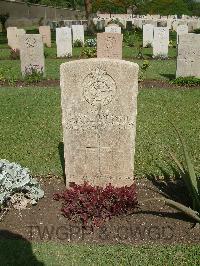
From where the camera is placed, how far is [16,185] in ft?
15.9

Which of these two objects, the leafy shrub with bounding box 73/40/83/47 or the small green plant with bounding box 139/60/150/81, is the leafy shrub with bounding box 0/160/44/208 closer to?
the small green plant with bounding box 139/60/150/81

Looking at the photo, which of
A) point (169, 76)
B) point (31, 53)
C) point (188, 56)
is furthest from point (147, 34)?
point (31, 53)

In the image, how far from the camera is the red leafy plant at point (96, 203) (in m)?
4.71

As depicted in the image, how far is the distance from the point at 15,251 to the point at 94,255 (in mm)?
818

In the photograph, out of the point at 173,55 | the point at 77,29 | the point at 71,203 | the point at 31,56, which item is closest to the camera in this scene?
the point at 71,203

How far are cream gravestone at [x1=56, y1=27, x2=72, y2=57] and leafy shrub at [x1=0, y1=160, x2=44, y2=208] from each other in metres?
14.3

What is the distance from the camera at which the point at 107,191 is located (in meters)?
4.92

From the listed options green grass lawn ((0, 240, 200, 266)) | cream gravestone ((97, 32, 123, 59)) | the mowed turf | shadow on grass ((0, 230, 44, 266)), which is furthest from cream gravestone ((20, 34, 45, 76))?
green grass lawn ((0, 240, 200, 266))

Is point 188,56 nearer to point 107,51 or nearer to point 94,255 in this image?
point 107,51

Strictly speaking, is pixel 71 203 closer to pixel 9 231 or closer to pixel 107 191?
pixel 107 191

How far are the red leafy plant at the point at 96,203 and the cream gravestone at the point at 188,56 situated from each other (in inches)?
341

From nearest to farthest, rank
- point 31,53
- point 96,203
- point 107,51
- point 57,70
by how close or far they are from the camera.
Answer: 1. point 96,203
2. point 107,51
3. point 31,53
4. point 57,70

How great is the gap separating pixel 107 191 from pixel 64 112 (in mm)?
1096

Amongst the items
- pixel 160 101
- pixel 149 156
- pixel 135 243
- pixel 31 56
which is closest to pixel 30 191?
pixel 135 243
